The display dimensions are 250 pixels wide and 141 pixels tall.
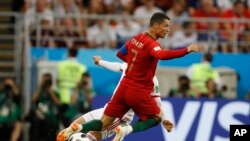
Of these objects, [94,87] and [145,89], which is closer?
[145,89]

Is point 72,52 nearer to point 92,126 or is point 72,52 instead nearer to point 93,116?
point 93,116

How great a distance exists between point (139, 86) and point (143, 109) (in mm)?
367

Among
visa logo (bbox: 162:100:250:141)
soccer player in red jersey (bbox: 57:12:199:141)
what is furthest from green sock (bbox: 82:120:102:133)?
visa logo (bbox: 162:100:250:141)

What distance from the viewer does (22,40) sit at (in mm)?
27625

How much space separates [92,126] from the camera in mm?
18938

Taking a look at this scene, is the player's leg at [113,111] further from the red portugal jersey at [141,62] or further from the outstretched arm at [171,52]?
the outstretched arm at [171,52]

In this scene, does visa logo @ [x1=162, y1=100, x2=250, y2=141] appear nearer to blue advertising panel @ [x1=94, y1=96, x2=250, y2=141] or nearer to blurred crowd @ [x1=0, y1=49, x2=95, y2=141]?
blue advertising panel @ [x1=94, y1=96, x2=250, y2=141]

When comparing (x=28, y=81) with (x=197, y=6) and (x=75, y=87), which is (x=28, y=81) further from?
(x=197, y=6)

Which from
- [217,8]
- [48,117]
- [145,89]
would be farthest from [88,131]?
[217,8]

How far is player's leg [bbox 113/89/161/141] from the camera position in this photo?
61.9 ft

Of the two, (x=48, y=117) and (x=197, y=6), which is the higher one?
(x=197, y=6)

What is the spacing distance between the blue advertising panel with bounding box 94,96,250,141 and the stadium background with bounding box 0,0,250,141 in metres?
3.66

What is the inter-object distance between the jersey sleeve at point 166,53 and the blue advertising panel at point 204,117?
15.2 feet

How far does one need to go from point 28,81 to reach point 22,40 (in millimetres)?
909
